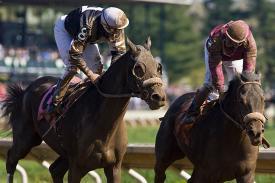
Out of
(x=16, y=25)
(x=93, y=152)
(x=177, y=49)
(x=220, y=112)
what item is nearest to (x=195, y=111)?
(x=220, y=112)

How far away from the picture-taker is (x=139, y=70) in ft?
26.9

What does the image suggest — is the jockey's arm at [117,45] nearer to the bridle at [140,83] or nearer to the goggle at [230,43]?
the bridle at [140,83]

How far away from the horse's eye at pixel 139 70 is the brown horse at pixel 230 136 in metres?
0.78

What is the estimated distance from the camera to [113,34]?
8.96 meters

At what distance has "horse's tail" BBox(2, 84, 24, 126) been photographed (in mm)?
10656

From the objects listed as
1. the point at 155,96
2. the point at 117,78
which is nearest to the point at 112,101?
the point at 117,78

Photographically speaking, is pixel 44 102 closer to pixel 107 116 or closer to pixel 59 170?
pixel 59 170

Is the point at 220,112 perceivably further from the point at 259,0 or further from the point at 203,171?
the point at 259,0

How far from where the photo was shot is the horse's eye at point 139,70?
321 inches

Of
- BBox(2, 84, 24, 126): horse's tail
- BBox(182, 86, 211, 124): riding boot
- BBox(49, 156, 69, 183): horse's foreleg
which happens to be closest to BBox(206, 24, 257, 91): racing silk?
BBox(182, 86, 211, 124): riding boot

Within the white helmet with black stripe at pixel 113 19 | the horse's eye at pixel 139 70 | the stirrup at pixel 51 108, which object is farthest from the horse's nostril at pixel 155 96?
the stirrup at pixel 51 108

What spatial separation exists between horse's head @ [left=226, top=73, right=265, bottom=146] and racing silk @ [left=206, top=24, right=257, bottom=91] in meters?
0.25

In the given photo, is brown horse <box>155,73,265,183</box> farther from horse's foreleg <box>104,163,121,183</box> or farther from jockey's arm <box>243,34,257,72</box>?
horse's foreleg <box>104,163,121,183</box>

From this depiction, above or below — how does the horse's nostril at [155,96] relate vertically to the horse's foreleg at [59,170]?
above
